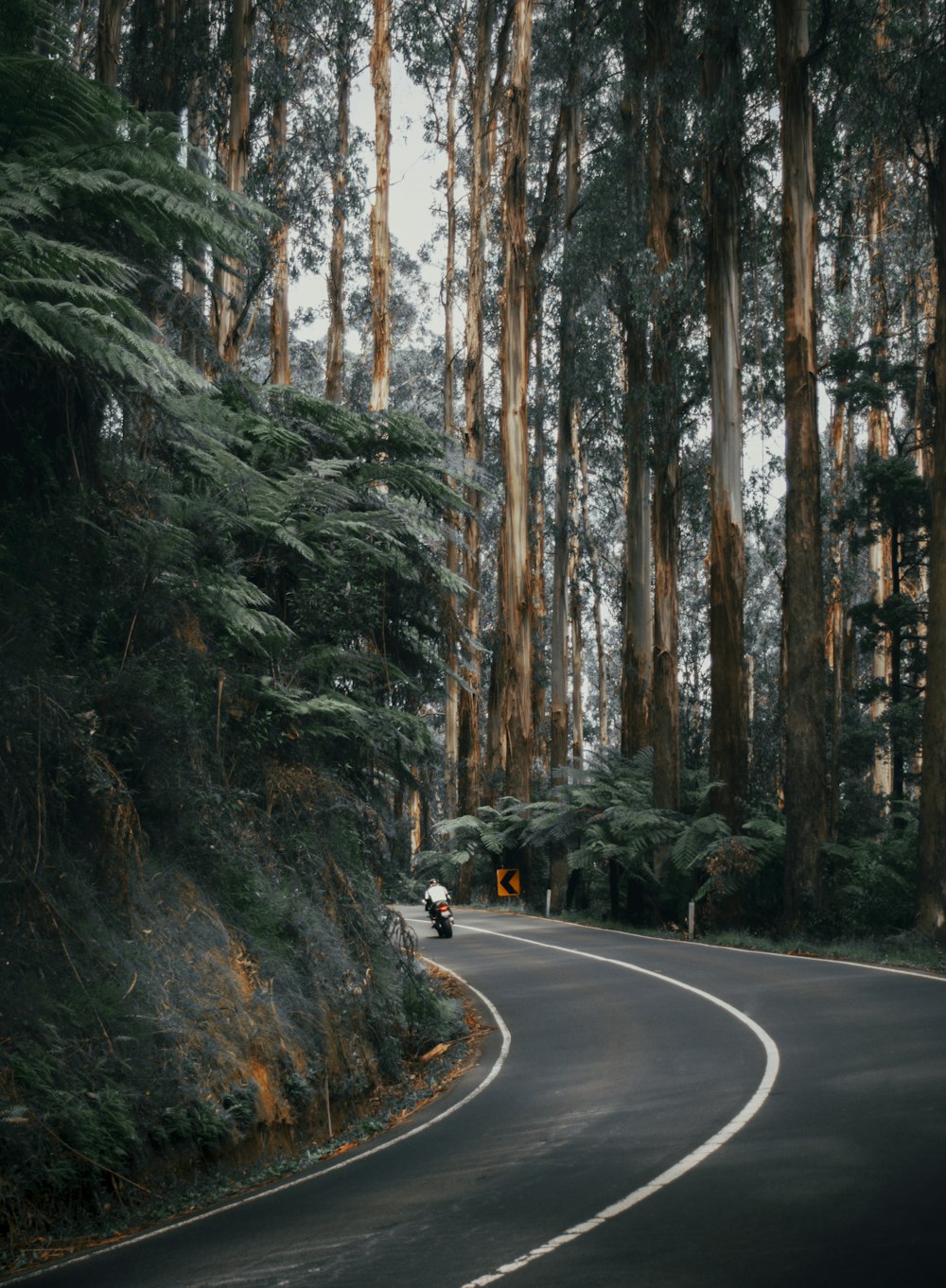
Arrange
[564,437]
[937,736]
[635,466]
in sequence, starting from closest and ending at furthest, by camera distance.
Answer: [937,736] < [635,466] < [564,437]

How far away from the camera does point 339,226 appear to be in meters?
37.5

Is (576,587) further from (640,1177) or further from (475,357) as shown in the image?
(640,1177)

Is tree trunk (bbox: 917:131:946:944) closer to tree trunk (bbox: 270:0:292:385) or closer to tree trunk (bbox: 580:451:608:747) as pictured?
tree trunk (bbox: 270:0:292:385)

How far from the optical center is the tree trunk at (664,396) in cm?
2717

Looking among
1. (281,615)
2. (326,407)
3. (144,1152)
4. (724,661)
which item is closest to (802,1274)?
(144,1152)

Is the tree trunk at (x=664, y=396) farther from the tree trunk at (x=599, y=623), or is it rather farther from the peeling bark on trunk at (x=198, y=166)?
the tree trunk at (x=599, y=623)

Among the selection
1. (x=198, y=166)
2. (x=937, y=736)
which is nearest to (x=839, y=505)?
(x=937, y=736)

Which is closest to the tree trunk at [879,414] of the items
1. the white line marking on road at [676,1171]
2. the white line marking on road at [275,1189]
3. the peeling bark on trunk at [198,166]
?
the peeling bark on trunk at [198,166]

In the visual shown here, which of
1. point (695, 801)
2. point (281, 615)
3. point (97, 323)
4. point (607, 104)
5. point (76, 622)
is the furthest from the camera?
point (607, 104)

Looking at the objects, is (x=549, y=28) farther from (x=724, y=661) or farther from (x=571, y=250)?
(x=724, y=661)

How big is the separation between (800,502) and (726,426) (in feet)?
9.94

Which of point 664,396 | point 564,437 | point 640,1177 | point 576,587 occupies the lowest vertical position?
point 640,1177

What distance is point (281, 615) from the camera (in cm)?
1400

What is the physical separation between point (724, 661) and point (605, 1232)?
60.1ft
